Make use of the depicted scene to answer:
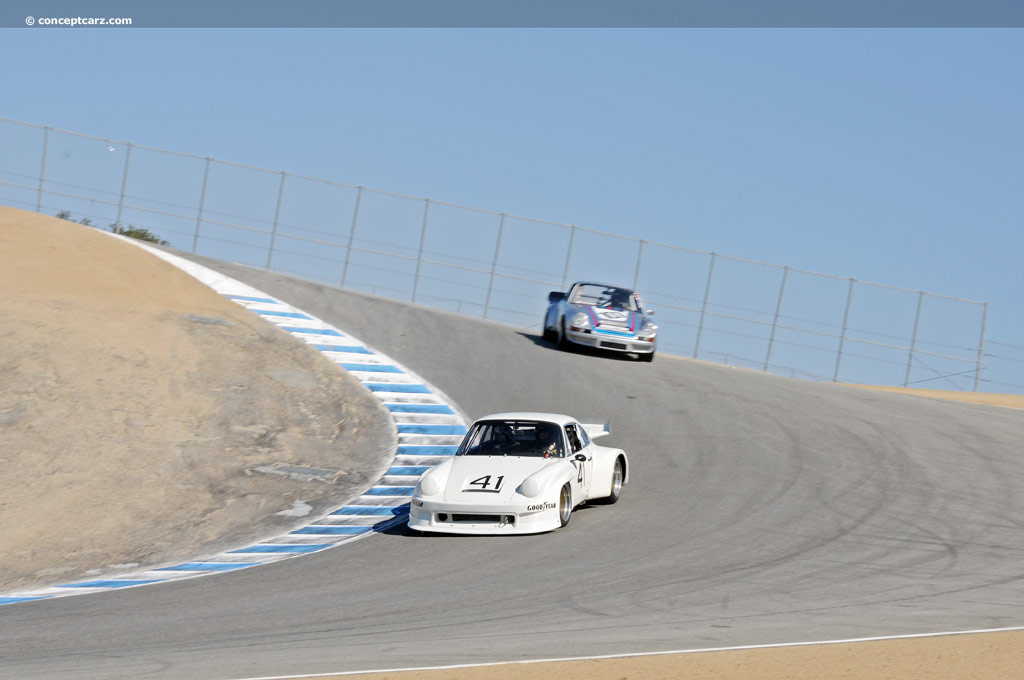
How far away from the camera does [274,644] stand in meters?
6.73

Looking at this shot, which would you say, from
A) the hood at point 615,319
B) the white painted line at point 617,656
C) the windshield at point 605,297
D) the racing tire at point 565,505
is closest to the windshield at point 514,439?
the racing tire at point 565,505

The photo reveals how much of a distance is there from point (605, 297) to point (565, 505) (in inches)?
454

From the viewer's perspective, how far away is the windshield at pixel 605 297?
22.1 meters

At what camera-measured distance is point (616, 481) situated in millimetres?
12586

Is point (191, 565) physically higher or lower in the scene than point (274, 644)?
lower

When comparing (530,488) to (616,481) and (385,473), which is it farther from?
(385,473)

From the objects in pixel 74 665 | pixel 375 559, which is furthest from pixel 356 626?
pixel 375 559

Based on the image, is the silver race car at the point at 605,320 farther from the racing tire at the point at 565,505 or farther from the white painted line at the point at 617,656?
the white painted line at the point at 617,656

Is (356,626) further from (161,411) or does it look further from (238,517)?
(161,411)

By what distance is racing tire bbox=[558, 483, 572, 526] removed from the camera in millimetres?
10953

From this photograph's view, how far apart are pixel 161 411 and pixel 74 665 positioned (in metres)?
9.55

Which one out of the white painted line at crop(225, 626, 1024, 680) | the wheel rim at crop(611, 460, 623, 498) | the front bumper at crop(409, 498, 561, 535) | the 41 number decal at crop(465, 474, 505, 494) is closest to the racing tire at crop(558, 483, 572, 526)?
the front bumper at crop(409, 498, 561, 535)

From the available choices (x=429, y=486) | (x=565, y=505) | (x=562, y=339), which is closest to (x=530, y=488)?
(x=565, y=505)

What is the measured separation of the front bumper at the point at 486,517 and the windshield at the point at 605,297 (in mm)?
11669
